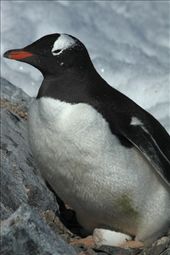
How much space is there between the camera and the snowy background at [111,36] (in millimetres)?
10992

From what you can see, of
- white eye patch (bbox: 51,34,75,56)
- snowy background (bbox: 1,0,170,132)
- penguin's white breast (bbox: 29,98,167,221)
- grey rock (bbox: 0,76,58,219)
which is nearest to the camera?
penguin's white breast (bbox: 29,98,167,221)

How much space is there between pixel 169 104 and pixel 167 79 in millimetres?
917

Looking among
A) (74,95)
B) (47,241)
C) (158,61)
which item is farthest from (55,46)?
(158,61)

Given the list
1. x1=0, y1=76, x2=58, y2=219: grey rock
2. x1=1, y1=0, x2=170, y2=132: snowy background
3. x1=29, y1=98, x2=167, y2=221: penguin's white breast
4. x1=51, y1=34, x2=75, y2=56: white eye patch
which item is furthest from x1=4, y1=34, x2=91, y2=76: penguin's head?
x1=1, y1=0, x2=170, y2=132: snowy background

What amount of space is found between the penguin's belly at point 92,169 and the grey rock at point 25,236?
1.52m

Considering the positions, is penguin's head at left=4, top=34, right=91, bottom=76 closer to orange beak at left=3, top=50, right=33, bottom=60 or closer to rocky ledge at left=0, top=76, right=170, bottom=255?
orange beak at left=3, top=50, right=33, bottom=60

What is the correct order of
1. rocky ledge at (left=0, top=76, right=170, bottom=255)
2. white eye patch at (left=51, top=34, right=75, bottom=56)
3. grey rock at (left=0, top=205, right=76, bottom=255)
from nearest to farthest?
grey rock at (left=0, top=205, right=76, bottom=255), rocky ledge at (left=0, top=76, right=170, bottom=255), white eye patch at (left=51, top=34, right=75, bottom=56)

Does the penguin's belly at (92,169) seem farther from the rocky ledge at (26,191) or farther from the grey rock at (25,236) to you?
the grey rock at (25,236)

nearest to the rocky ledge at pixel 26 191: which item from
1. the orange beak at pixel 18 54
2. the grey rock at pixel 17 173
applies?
the grey rock at pixel 17 173

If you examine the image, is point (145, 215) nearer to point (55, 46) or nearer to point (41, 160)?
point (41, 160)

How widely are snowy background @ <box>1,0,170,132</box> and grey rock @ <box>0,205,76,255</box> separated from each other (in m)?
6.07

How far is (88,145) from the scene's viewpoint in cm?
579

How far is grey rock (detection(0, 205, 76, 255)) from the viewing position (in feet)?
13.7

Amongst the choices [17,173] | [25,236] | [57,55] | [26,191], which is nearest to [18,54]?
[57,55]
